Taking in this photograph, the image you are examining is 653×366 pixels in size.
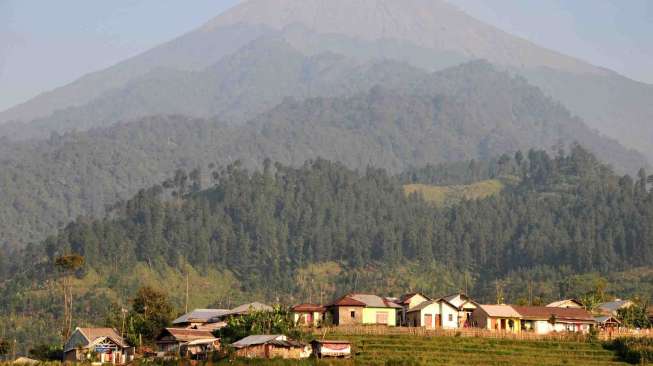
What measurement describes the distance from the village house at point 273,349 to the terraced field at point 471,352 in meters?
4.14

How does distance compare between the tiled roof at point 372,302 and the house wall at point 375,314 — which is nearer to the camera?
the house wall at point 375,314

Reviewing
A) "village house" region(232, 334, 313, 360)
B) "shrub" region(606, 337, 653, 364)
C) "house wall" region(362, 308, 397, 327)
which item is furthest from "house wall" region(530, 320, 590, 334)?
"village house" region(232, 334, 313, 360)

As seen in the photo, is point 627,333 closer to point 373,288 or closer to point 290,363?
point 290,363

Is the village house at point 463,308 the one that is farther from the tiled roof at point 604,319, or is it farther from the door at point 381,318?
the tiled roof at point 604,319

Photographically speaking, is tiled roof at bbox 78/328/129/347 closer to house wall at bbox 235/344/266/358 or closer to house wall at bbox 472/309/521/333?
house wall at bbox 235/344/266/358

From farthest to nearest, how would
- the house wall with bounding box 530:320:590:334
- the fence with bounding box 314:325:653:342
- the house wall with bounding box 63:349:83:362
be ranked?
the house wall with bounding box 530:320:590:334, the house wall with bounding box 63:349:83:362, the fence with bounding box 314:325:653:342

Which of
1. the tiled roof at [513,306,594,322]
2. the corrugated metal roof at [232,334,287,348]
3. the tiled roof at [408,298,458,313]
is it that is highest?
the tiled roof at [408,298,458,313]

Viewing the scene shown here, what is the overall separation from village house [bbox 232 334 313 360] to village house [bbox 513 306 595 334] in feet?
81.3

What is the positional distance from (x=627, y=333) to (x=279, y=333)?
95.6 feet

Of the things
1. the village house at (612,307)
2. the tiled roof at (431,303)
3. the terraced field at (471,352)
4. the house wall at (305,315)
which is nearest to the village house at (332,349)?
the terraced field at (471,352)

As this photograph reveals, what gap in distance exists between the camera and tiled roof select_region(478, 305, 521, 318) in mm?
102812

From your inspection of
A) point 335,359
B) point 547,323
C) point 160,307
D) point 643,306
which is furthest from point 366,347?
point 643,306

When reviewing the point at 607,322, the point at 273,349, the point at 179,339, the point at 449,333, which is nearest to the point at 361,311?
the point at 449,333

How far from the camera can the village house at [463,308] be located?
341 feet
